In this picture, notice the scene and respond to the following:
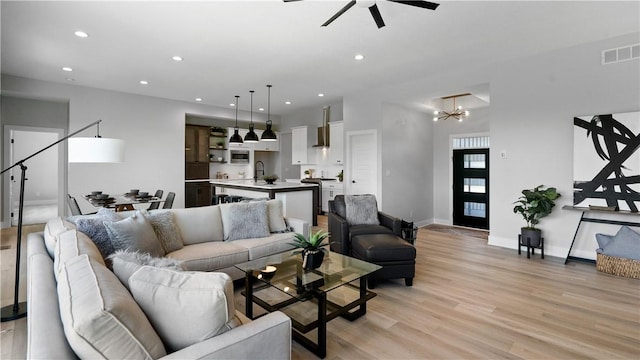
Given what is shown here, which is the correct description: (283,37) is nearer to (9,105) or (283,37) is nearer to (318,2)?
(318,2)

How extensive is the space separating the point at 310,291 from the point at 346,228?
177 cm

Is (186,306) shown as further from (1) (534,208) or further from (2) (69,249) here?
(1) (534,208)

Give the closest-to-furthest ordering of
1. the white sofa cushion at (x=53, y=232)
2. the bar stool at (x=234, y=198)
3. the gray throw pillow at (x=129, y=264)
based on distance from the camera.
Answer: the gray throw pillow at (x=129, y=264)
the white sofa cushion at (x=53, y=232)
the bar stool at (x=234, y=198)

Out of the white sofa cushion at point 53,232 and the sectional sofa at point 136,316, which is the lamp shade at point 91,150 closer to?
the white sofa cushion at point 53,232

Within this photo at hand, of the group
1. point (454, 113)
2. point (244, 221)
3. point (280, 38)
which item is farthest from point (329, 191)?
point (280, 38)

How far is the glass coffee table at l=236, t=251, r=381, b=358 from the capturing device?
222cm

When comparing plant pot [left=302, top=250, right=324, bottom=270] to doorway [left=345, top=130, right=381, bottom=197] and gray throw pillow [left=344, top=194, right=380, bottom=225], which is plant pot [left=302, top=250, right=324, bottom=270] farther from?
doorway [left=345, top=130, right=381, bottom=197]

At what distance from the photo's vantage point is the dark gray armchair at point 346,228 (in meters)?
3.95

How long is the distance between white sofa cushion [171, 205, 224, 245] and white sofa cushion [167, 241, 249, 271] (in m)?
0.13

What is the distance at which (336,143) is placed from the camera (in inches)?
311

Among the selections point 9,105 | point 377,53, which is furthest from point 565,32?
point 9,105

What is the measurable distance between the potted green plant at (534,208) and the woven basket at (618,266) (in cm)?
69

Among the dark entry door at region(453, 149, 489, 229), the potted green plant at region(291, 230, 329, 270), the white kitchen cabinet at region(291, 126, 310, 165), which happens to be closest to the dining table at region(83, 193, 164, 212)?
the potted green plant at region(291, 230, 329, 270)

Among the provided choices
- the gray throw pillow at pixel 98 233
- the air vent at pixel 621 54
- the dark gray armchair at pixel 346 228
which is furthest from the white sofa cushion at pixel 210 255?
the air vent at pixel 621 54
